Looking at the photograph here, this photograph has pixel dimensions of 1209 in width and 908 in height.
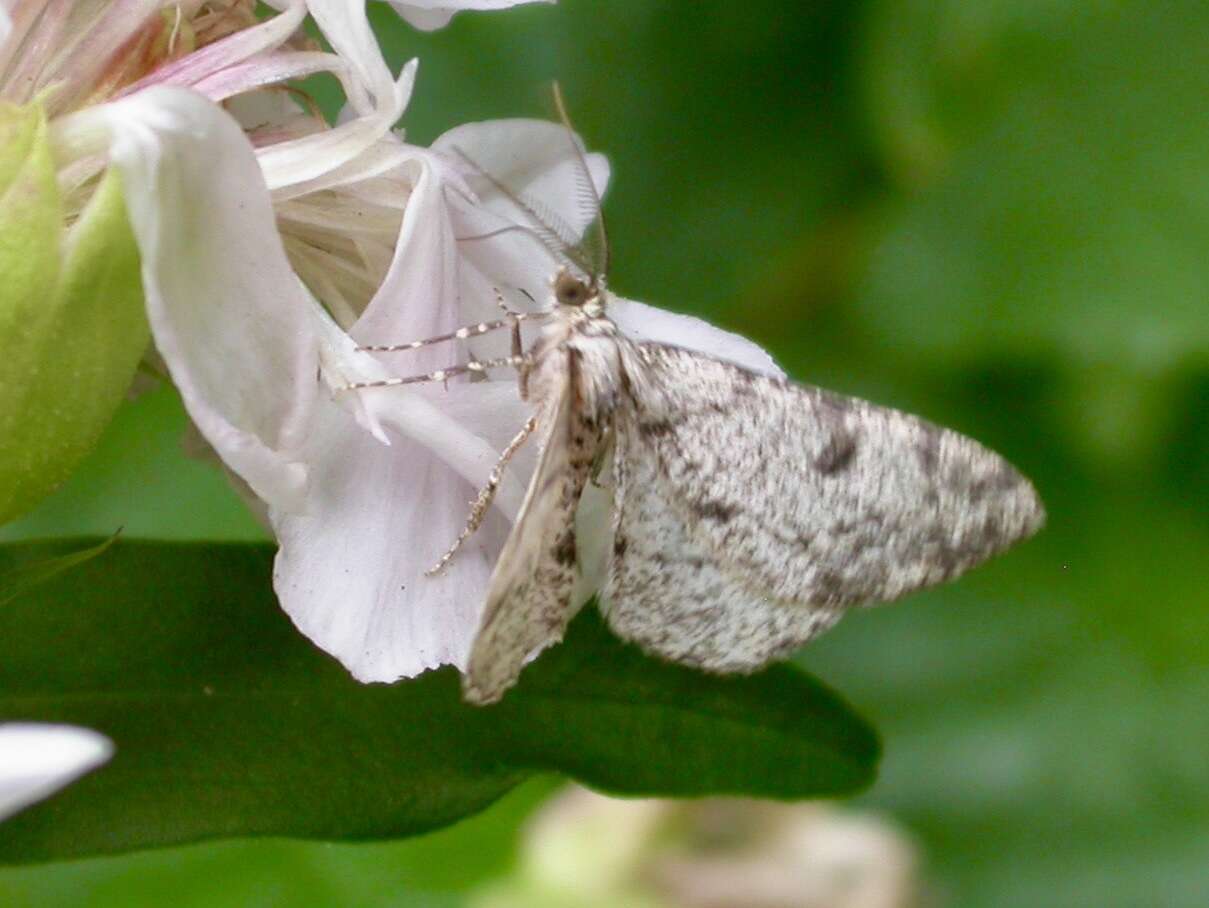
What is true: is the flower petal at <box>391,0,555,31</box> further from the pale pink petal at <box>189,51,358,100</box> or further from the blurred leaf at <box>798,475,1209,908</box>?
the blurred leaf at <box>798,475,1209,908</box>

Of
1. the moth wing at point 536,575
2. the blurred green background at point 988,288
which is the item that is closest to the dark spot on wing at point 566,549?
the moth wing at point 536,575

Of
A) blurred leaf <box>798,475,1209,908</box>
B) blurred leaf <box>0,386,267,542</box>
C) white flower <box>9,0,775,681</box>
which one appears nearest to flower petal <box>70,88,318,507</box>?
white flower <box>9,0,775,681</box>

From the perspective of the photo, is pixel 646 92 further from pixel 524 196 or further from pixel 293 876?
pixel 524 196

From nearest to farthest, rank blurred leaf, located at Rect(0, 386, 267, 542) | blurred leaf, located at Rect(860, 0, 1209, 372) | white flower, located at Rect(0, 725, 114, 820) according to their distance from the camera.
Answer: white flower, located at Rect(0, 725, 114, 820) < blurred leaf, located at Rect(0, 386, 267, 542) < blurred leaf, located at Rect(860, 0, 1209, 372)

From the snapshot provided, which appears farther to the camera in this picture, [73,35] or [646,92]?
[646,92]

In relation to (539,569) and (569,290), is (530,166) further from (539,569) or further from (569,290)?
(539,569)

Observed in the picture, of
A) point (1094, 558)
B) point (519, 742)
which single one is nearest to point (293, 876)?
point (519, 742)

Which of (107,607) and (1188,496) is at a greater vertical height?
(107,607)
